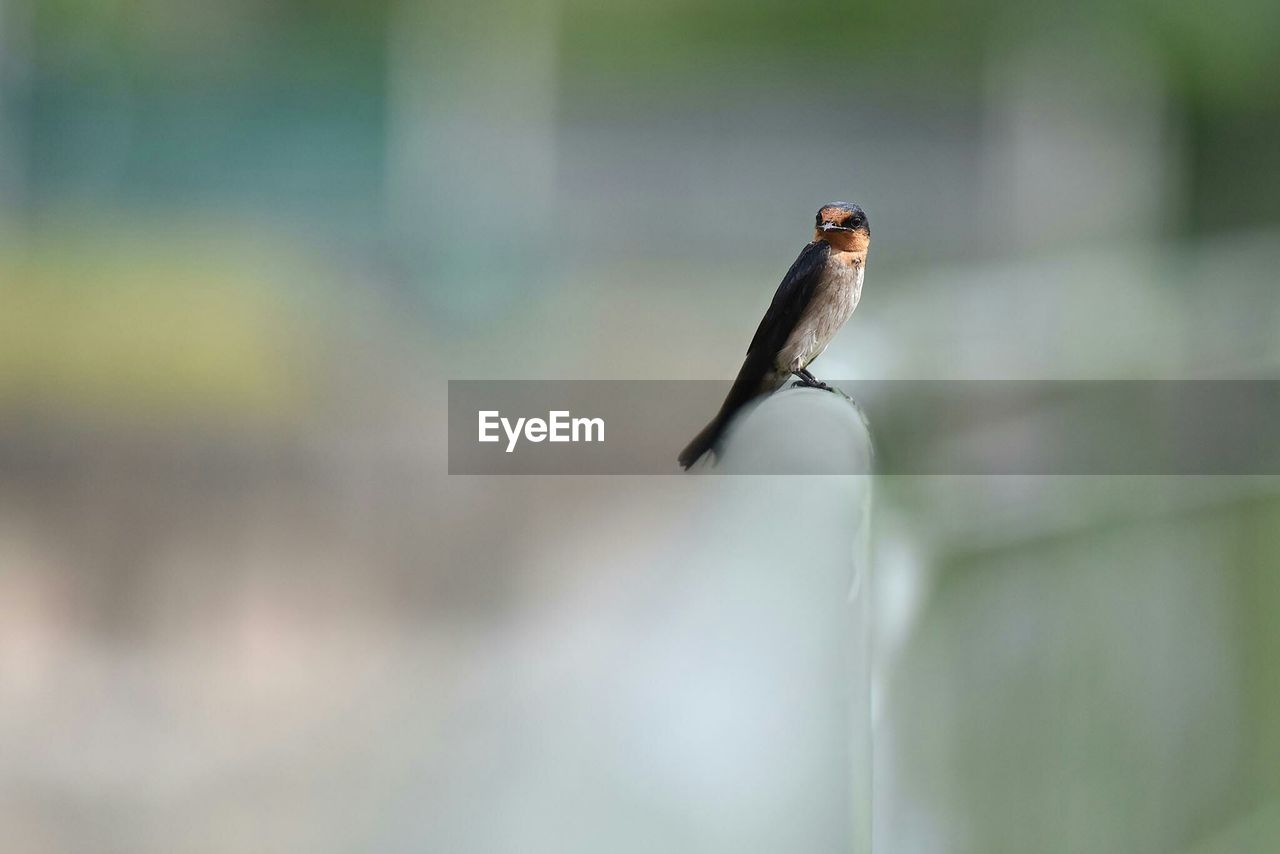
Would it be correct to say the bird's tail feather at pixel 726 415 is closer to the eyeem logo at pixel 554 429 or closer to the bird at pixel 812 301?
the bird at pixel 812 301

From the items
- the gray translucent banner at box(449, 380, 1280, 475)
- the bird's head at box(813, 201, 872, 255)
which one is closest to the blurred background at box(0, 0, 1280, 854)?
the gray translucent banner at box(449, 380, 1280, 475)

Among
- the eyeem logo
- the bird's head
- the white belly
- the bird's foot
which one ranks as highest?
the bird's head

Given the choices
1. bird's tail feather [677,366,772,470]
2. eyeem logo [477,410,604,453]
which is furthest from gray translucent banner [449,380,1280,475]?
bird's tail feather [677,366,772,470]

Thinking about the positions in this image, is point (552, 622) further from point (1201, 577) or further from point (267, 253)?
point (1201, 577)

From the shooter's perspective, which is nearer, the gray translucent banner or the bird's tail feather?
the bird's tail feather

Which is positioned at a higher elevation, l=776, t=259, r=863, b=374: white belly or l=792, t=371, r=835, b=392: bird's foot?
l=776, t=259, r=863, b=374: white belly

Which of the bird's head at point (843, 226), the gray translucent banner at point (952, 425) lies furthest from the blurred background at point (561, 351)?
the bird's head at point (843, 226)

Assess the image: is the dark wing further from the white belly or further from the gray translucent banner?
the gray translucent banner

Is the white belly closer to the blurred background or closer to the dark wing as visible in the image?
the dark wing

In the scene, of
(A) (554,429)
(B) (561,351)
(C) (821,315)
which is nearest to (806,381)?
(C) (821,315)
